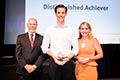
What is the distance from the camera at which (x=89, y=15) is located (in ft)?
14.1

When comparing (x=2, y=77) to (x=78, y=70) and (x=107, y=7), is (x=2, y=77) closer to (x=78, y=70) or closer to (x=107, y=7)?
(x=78, y=70)

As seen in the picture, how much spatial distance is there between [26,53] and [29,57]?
0.06 meters

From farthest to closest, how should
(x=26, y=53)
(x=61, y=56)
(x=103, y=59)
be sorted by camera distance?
1. (x=103, y=59)
2. (x=26, y=53)
3. (x=61, y=56)

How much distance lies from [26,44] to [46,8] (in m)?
1.43

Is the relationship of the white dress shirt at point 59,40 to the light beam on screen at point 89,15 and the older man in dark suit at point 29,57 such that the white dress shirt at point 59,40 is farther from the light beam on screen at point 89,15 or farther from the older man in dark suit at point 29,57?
the light beam on screen at point 89,15

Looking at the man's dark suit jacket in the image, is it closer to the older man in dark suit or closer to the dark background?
the older man in dark suit

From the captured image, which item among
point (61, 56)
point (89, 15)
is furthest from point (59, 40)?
point (89, 15)

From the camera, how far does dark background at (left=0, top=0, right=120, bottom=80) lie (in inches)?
166

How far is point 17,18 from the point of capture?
4207 millimetres

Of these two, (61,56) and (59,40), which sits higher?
(59,40)

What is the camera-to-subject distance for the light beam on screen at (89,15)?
4.19 meters

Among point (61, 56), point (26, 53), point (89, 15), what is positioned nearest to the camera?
point (61, 56)

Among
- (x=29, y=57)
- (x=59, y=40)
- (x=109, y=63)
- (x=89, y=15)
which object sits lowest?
(x=109, y=63)

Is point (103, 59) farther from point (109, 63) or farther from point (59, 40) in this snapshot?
point (59, 40)
